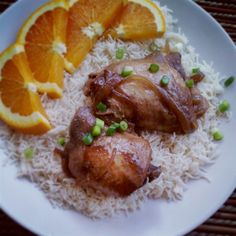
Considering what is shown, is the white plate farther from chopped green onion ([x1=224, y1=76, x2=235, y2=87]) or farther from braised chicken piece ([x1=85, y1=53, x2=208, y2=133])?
braised chicken piece ([x1=85, y1=53, x2=208, y2=133])

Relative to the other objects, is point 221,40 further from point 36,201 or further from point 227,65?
point 36,201

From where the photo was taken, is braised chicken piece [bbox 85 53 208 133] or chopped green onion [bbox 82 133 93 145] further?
braised chicken piece [bbox 85 53 208 133]

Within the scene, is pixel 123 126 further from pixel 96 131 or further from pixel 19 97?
pixel 19 97

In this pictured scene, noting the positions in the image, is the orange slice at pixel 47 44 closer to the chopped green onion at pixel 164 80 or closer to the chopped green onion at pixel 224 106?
the chopped green onion at pixel 164 80

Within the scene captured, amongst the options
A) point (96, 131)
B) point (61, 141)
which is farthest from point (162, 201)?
point (61, 141)

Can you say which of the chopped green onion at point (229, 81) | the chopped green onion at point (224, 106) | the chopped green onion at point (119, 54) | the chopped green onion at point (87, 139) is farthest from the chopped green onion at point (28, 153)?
the chopped green onion at point (229, 81)

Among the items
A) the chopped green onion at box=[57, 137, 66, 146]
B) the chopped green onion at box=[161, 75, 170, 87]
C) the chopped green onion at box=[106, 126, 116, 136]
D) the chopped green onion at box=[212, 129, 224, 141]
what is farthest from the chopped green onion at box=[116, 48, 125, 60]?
the chopped green onion at box=[212, 129, 224, 141]
